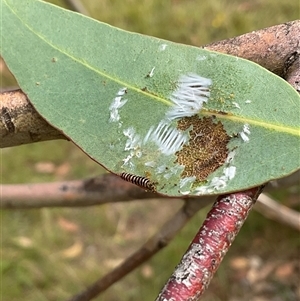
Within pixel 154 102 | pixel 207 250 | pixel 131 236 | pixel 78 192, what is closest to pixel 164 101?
pixel 154 102

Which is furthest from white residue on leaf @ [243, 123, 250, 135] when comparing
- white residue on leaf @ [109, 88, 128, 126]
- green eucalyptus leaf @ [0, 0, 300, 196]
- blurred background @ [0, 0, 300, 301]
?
blurred background @ [0, 0, 300, 301]

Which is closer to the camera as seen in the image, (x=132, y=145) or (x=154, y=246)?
(x=132, y=145)

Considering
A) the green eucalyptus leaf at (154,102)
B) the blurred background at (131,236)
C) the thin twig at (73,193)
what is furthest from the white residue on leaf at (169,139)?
the blurred background at (131,236)

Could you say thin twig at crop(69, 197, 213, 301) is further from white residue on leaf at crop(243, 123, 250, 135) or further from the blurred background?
the blurred background

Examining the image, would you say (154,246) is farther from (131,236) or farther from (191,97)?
(131,236)

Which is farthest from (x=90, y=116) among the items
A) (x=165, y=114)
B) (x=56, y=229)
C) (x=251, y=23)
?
(x=251, y=23)

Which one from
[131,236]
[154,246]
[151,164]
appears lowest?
[131,236]
